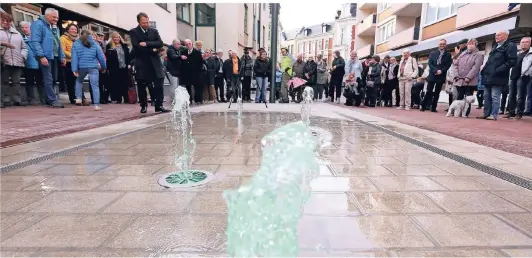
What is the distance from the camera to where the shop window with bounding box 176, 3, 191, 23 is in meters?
20.5

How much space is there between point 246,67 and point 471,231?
11441 mm

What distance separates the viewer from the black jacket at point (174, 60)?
32.4 feet

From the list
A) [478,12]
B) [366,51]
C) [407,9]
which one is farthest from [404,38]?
[366,51]

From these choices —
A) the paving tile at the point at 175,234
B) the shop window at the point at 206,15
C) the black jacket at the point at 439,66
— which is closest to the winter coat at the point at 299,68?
the black jacket at the point at 439,66

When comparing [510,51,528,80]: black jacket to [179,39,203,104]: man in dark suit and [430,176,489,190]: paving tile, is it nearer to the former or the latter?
[430,176,489,190]: paving tile

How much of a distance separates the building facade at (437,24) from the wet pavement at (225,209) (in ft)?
40.3

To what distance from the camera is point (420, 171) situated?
3.12 metres

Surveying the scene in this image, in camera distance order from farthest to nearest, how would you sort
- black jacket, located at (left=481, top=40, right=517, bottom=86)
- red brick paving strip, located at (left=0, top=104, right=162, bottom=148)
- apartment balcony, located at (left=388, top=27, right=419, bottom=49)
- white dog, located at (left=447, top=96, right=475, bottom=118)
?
apartment balcony, located at (left=388, top=27, right=419, bottom=49) → white dog, located at (left=447, top=96, right=475, bottom=118) → black jacket, located at (left=481, top=40, right=517, bottom=86) → red brick paving strip, located at (left=0, top=104, right=162, bottom=148)

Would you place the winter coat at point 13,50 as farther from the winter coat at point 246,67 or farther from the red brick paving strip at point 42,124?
the winter coat at point 246,67

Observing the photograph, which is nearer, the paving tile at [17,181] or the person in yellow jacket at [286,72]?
the paving tile at [17,181]

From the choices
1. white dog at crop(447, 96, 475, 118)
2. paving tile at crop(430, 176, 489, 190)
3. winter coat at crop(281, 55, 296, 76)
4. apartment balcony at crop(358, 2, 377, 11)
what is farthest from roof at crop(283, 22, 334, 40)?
paving tile at crop(430, 176, 489, 190)

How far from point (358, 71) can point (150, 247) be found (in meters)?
11.1

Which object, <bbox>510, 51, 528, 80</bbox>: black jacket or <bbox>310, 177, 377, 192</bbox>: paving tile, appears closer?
<bbox>310, 177, 377, 192</bbox>: paving tile

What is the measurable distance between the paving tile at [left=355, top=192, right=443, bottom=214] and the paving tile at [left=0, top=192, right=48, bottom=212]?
2296mm
